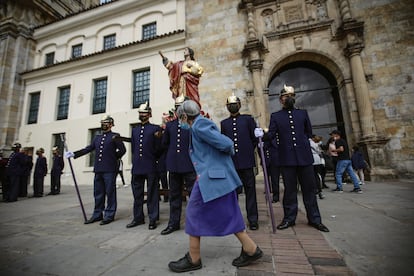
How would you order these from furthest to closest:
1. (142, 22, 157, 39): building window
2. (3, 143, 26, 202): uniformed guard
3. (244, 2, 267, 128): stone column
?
(142, 22, 157, 39): building window, (244, 2, 267, 128): stone column, (3, 143, 26, 202): uniformed guard

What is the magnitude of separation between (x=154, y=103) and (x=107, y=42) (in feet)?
22.9

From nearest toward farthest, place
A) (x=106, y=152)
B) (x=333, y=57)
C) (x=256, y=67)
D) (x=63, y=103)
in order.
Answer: (x=106, y=152), (x=333, y=57), (x=256, y=67), (x=63, y=103)

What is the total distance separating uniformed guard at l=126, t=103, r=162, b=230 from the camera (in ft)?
11.8

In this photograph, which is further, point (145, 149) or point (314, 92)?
point (314, 92)

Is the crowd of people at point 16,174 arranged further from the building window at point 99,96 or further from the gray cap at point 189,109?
the gray cap at point 189,109

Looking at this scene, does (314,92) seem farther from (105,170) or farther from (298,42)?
(105,170)

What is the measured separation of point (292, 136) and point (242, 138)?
0.80 meters

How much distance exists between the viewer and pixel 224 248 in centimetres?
234

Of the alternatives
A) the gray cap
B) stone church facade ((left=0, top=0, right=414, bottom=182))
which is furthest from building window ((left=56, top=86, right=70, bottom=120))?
the gray cap

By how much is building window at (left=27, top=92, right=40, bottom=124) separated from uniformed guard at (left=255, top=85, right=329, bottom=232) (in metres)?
17.8

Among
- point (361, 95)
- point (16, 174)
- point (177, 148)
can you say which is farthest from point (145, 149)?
point (361, 95)

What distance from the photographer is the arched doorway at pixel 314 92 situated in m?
9.83

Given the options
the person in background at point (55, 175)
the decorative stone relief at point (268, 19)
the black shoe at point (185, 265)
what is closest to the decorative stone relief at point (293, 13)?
the decorative stone relief at point (268, 19)

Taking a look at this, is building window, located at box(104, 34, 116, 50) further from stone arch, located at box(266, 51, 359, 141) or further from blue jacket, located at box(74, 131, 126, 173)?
blue jacket, located at box(74, 131, 126, 173)
